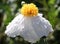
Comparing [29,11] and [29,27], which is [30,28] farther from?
[29,11]

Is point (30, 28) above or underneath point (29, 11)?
underneath

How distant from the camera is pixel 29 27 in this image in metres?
1.19

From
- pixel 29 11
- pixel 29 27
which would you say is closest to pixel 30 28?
pixel 29 27

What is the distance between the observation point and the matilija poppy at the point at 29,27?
1.18 meters

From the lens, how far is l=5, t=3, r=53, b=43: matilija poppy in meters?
1.18

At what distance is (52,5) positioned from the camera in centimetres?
195

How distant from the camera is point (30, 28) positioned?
118 cm

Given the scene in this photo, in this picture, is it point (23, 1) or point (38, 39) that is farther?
point (23, 1)

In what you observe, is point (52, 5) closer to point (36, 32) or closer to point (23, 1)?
point (23, 1)

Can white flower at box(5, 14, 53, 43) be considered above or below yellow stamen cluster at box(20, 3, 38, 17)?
below

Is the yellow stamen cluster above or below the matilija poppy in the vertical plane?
above

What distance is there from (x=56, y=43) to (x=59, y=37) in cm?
10

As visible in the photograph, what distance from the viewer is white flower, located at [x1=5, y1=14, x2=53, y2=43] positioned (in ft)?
3.85

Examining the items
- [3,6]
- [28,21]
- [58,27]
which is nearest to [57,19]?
[58,27]
